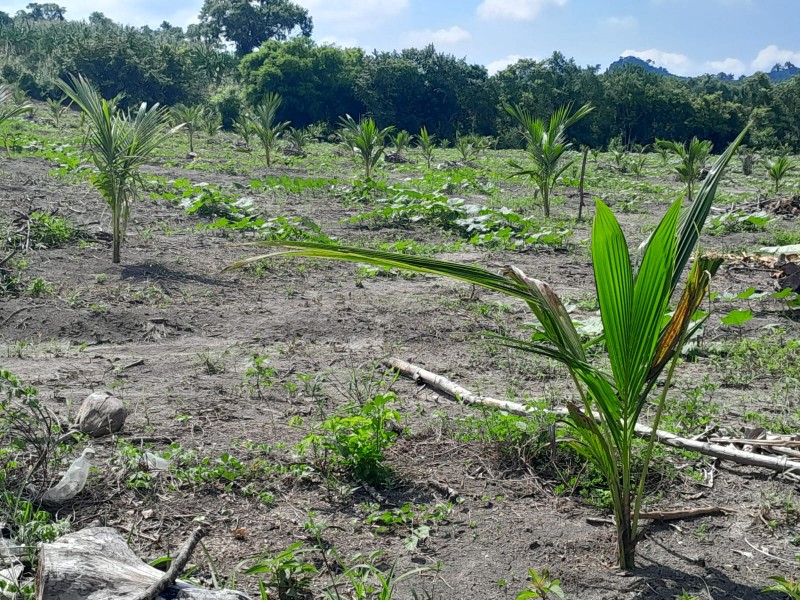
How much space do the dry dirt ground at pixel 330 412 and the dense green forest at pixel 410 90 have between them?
85.5 ft

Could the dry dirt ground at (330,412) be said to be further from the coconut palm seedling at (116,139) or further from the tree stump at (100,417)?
the coconut palm seedling at (116,139)

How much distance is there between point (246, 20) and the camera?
66938 mm

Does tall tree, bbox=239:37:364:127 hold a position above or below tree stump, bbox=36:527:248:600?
above

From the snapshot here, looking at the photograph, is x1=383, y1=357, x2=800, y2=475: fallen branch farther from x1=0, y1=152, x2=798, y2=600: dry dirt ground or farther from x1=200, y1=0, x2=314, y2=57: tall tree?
x1=200, y1=0, x2=314, y2=57: tall tree

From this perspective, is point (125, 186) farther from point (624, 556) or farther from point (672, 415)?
point (624, 556)

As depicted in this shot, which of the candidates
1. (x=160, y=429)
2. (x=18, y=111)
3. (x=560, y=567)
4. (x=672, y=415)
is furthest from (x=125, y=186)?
(x=560, y=567)

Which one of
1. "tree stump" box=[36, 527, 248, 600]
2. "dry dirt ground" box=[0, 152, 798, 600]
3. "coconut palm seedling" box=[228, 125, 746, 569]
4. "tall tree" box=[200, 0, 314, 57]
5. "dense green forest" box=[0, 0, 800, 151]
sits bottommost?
"dry dirt ground" box=[0, 152, 798, 600]

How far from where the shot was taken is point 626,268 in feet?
6.65

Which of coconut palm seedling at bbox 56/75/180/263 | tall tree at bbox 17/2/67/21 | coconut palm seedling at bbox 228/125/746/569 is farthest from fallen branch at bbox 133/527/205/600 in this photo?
tall tree at bbox 17/2/67/21

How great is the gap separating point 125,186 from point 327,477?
15.0ft

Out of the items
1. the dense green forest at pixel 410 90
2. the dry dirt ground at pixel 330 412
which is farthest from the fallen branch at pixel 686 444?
the dense green forest at pixel 410 90

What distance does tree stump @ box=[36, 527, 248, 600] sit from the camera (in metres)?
1.95

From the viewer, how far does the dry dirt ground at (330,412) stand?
2.49 metres

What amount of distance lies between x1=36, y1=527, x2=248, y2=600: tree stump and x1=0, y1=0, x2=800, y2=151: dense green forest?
3009 centimetres
